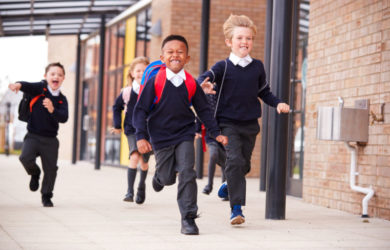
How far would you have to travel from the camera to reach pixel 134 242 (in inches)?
201

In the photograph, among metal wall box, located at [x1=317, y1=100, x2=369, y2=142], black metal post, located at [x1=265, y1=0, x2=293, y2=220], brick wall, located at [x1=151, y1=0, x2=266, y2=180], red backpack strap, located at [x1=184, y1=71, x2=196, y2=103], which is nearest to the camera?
red backpack strap, located at [x1=184, y1=71, x2=196, y2=103]

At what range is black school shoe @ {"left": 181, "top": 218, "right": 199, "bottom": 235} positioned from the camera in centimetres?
557

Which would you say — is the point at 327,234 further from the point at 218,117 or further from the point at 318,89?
the point at 318,89

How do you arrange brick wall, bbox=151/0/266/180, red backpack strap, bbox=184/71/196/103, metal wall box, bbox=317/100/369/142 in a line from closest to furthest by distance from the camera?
red backpack strap, bbox=184/71/196/103
metal wall box, bbox=317/100/369/142
brick wall, bbox=151/0/266/180

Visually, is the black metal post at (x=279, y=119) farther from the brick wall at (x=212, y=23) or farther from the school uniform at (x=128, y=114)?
the brick wall at (x=212, y=23)

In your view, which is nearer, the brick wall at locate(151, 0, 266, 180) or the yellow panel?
the brick wall at locate(151, 0, 266, 180)

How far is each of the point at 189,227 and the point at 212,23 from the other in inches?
426

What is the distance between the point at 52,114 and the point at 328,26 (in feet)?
11.5

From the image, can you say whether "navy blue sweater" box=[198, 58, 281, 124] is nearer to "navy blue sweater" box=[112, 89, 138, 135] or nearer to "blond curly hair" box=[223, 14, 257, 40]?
"blond curly hair" box=[223, 14, 257, 40]

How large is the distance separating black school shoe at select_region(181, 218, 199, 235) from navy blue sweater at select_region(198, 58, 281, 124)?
3.70 ft

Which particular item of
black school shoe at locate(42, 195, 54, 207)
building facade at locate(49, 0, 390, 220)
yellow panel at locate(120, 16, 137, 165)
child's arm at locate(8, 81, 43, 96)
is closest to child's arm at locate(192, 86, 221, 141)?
building facade at locate(49, 0, 390, 220)

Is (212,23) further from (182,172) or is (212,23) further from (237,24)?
→ (182,172)

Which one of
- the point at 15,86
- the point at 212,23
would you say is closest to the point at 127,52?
the point at 212,23

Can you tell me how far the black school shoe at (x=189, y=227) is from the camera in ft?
18.3
